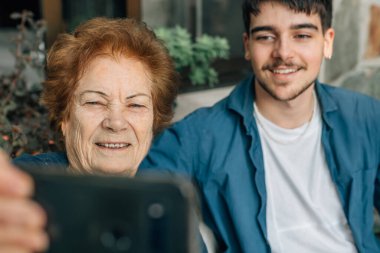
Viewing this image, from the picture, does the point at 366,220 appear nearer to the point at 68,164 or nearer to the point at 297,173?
the point at 297,173

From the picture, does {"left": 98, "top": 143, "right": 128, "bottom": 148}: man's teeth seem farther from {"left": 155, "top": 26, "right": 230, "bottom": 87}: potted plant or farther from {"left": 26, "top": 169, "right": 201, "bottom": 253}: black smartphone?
{"left": 155, "top": 26, "right": 230, "bottom": 87}: potted plant

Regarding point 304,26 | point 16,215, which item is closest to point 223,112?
point 304,26

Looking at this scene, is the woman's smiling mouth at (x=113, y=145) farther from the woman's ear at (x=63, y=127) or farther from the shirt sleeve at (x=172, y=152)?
the shirt sleeve at (x=172, y=152)

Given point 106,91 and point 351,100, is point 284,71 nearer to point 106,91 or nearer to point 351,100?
point 351,100

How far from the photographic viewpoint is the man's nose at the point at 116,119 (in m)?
1.47

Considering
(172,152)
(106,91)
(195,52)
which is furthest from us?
(195,52)

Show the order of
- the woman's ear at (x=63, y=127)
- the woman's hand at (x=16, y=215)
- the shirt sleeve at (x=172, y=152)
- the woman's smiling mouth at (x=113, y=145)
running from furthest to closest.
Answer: the shirt sleeve at (x=172, y=152) → the woman's ear at (x=63, y=127) → the woman's smiling mouth at (x=113, y=145) → the woman's hand at (x=16, y=215)

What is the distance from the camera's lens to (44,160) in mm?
1489

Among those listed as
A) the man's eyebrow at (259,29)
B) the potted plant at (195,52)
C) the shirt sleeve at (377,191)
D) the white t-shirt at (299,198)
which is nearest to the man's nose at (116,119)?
the white t-shirt at (299,198)

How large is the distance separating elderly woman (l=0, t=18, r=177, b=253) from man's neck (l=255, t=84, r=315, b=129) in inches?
20.4

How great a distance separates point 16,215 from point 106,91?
1.04 metres

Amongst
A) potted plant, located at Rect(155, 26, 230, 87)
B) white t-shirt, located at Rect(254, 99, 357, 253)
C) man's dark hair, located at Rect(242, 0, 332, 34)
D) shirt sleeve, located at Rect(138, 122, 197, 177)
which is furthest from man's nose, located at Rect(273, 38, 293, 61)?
potted plant, located at Rect(155, 26, 230, 87)

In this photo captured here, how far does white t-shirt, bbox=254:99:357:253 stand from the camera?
193 centimetres

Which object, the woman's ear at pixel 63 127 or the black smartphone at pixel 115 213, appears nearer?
the black smartphone at pixel 115 213
